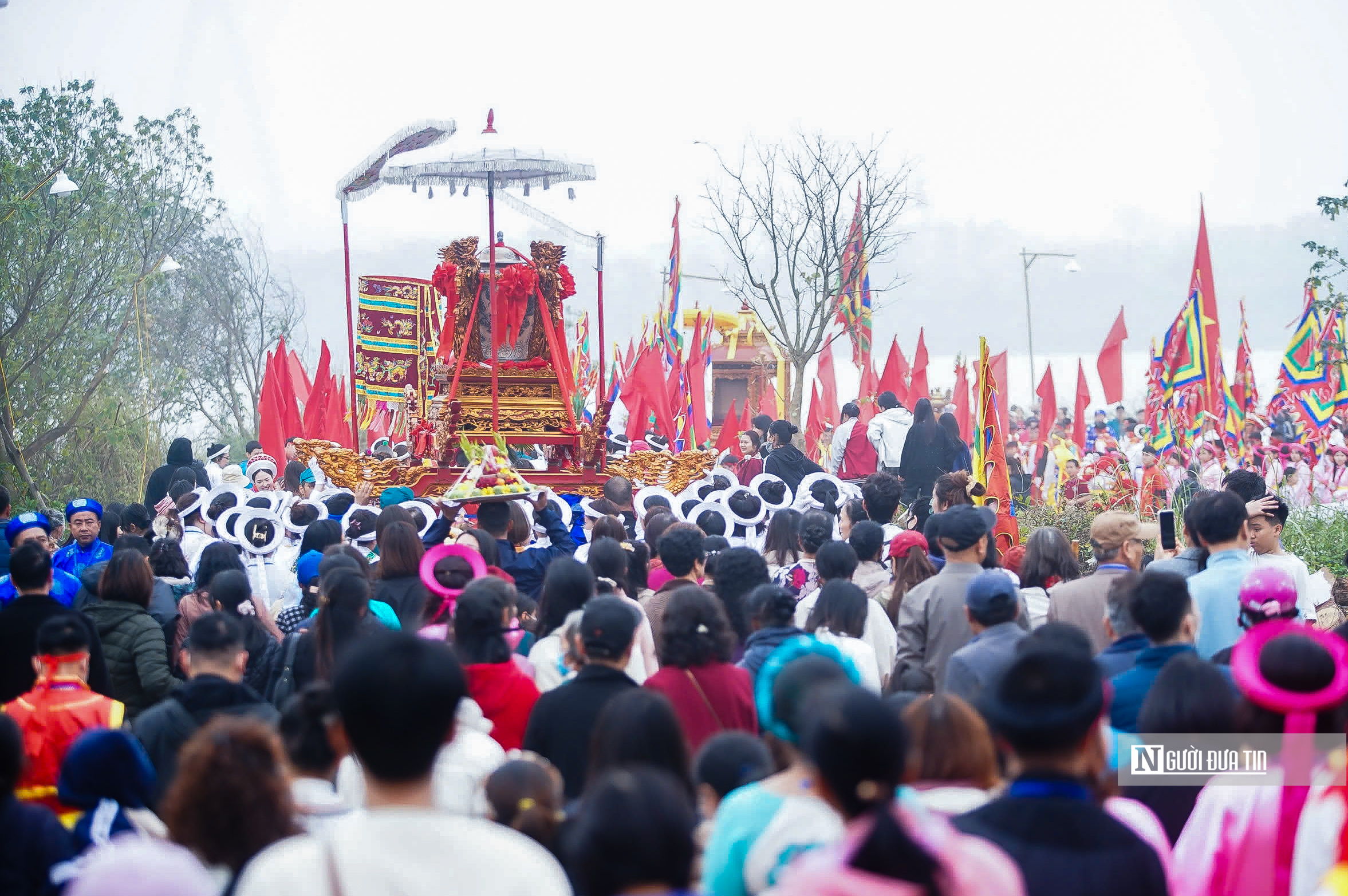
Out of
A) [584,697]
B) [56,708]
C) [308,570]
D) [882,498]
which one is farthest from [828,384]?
[56,708]

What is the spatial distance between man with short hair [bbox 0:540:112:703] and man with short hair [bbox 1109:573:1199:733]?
362 cm

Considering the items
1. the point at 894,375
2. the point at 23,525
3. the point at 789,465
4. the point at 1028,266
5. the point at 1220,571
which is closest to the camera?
the point at 1220,571

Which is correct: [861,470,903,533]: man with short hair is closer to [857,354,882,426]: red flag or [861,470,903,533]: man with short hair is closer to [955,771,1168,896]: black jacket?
Answer: [955,771,1168,896]: black jacket

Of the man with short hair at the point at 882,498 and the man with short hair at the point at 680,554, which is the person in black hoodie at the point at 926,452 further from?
the man with short hair at the point at 680,554

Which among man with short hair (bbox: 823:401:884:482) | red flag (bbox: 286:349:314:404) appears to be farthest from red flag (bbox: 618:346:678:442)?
red flag (bbox: 286:349:314:404)

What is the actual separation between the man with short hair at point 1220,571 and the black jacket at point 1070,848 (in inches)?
106

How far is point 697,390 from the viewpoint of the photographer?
1747 cm

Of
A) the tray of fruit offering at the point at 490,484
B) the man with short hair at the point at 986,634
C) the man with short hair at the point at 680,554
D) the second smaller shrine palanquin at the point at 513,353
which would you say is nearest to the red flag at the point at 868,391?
the second smaller shrine palanquin at the point at 513,353

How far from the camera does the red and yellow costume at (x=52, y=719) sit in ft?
12.8

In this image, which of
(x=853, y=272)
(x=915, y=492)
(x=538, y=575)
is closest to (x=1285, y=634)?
(x=538, y=575)

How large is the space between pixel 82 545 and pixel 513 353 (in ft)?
19.3

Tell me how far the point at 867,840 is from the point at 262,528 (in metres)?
6.41

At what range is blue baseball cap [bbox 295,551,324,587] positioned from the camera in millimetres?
6285

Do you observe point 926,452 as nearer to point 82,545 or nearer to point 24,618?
point 82,545
